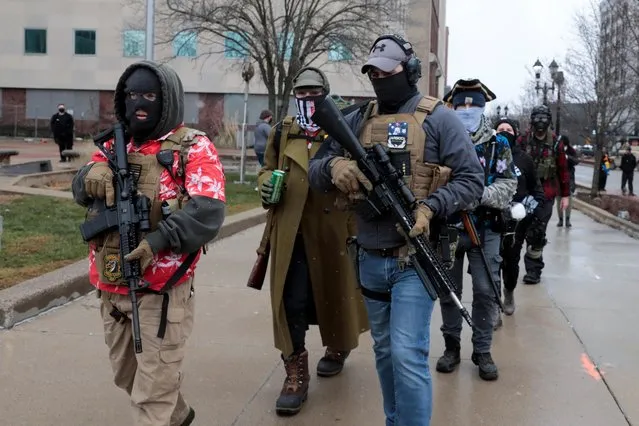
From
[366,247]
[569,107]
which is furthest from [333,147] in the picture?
[569,107]

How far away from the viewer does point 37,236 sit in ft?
25.5

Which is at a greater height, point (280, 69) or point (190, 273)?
point (280, 69)

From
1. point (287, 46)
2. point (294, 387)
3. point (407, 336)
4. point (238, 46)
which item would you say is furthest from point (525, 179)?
point (238, 46)

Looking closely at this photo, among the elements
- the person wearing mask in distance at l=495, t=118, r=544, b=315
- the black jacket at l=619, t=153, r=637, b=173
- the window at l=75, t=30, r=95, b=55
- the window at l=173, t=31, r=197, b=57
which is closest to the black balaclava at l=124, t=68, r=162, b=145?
the person wearing mask in distance at l=495, t=118, r=544, b=315

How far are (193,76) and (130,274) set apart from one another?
126ft

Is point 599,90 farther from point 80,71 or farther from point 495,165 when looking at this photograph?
point 80,71

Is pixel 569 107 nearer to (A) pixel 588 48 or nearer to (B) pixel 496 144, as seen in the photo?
(A) pixel 588 48

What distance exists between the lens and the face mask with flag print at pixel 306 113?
146 inches

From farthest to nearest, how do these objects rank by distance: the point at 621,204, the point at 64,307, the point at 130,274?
the point at 621,204 → the point at 64,307 → the point at 130,274

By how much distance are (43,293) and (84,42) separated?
38.2 meters

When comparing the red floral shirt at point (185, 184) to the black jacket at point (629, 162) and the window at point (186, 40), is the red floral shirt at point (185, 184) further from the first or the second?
the black jacket at point (629, 162)

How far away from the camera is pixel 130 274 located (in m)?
2.73

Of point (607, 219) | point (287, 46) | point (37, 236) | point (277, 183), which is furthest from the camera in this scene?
point (287, 46)

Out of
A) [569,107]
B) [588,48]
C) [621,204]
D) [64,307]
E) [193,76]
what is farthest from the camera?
[193,76]
